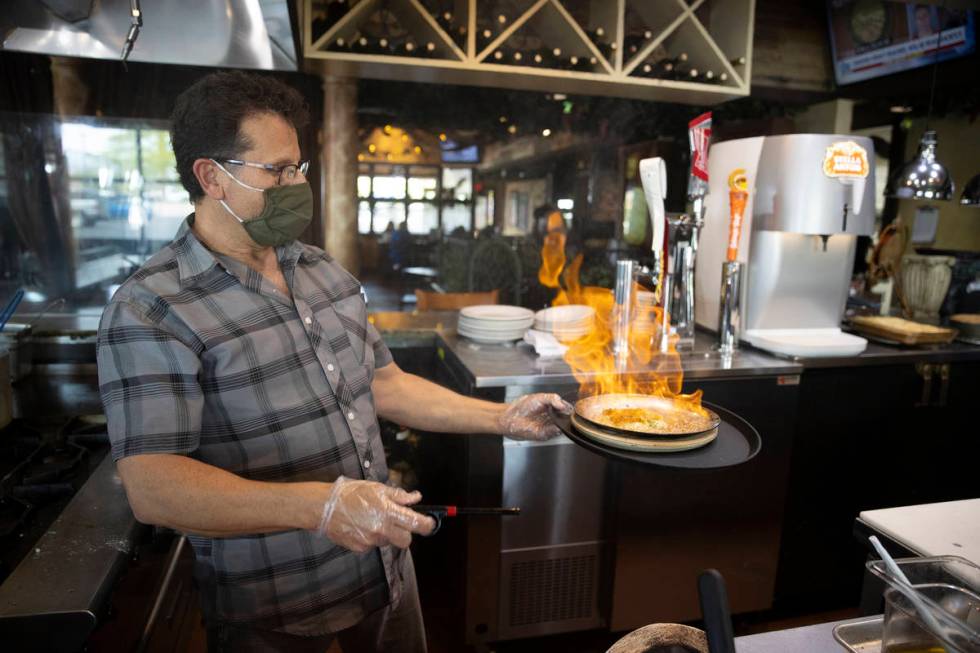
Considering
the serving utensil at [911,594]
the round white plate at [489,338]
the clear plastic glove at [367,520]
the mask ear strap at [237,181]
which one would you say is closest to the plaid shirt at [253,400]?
the mask ear strap at [237,181]

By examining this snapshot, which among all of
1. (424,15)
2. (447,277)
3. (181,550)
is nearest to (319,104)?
(424,15)

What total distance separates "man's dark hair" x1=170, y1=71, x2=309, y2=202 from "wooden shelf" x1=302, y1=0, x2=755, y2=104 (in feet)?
5.62

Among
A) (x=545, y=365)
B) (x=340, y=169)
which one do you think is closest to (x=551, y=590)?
(x=545, y=365)

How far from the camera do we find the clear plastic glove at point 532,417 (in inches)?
66.0

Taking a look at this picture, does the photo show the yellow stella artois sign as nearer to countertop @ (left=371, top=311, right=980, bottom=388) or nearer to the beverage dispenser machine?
the beverage dispenser machine

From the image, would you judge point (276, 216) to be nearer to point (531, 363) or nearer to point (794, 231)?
point (531, 363)

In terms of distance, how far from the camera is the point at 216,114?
4.42 ft

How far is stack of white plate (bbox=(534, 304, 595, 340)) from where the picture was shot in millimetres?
2609

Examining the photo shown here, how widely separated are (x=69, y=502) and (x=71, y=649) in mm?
484

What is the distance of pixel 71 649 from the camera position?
3.66 ft

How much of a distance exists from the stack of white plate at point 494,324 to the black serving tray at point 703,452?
1.06m

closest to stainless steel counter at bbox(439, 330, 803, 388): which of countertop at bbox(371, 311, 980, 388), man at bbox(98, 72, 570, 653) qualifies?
countertop at bbox(371, 311, 980, 388)

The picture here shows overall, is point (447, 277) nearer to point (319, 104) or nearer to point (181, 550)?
point (319, 104)

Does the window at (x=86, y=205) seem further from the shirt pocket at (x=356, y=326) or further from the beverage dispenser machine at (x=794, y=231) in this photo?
the beverage dispenser machine at (x=794, y=231)
